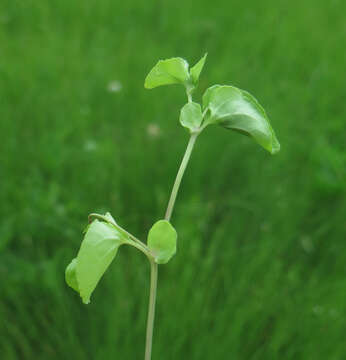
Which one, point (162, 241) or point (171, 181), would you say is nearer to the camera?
point (162, 241)

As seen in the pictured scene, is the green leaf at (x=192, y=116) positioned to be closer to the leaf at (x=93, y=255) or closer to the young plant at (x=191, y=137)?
the young plant at (x=191, y=137)

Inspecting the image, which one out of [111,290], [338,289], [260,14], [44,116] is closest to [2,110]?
[44,116]

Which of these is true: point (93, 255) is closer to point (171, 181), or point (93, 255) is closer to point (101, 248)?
point (101, 248)

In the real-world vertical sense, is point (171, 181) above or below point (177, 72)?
above

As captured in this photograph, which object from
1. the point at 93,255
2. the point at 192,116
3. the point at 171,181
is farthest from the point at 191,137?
the point at 171,181

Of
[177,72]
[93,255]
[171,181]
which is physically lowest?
[93,255]

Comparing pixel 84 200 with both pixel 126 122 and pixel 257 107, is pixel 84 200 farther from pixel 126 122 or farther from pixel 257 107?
pixel 257 107
